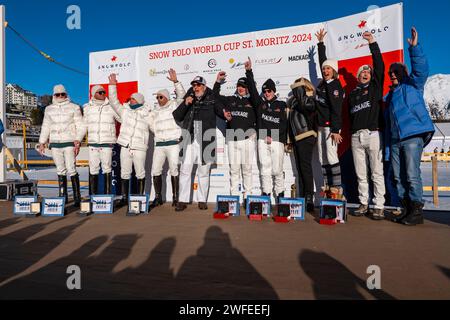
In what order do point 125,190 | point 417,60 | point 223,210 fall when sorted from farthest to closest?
1. point 125,190
2. point 223,210
3. point 417,60

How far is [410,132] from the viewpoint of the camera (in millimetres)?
4375

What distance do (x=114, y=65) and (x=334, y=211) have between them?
5490mm

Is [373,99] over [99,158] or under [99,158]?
over

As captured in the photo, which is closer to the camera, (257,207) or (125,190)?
(257,207)

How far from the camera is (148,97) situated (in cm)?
729

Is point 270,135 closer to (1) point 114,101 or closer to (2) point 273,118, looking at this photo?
(2) point 273,118

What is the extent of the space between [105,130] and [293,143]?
10.7 feet

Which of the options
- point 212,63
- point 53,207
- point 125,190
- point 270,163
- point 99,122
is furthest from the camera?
point 212,63

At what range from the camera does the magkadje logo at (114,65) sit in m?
7.45

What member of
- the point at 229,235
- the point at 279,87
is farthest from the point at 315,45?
the point at 229,235

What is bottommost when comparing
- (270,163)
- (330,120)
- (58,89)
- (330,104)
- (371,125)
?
(270,163)

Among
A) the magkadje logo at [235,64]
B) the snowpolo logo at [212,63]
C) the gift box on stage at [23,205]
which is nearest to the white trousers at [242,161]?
the magkadje logo at [235,64]

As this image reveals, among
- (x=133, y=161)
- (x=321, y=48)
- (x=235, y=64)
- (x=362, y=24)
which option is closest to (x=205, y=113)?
(x=235, y=64)
